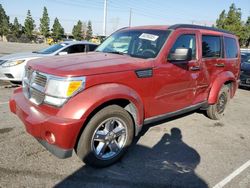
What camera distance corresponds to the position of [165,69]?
388cm

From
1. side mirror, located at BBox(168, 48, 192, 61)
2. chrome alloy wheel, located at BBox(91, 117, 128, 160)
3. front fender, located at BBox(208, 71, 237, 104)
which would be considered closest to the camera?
chrome alloy wheel, located at BBox(91, 117, 128, 160)

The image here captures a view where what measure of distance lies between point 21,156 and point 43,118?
930 millimetres

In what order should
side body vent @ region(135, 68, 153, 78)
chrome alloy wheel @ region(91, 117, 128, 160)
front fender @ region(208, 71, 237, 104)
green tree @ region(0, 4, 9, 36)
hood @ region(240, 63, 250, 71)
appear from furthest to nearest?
green tree @ region(0, 4, 9, 36) < hood @ region(240, 63, 250, 71) < front fender @ region(208, 71, 237, 104) < side body vent @ region(135, 68, 153, 78) < chrome alloy wheel @ region(91, 117, 128, 160)

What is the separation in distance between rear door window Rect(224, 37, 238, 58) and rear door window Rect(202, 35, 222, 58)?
1.06ft

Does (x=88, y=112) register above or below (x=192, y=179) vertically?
above

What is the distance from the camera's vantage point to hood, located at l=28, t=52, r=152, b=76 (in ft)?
9.92

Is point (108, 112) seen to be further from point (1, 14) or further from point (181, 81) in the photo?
point (1, 14)

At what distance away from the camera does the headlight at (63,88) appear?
2924 millimetres

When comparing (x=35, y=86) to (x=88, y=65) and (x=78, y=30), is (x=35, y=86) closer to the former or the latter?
(x=88, y=65)

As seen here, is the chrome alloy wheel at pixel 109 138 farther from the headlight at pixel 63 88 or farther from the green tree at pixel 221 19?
the green tree at pixel 221 19

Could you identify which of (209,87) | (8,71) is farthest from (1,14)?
(209,87)

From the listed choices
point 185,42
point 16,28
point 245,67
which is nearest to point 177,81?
point 185,42

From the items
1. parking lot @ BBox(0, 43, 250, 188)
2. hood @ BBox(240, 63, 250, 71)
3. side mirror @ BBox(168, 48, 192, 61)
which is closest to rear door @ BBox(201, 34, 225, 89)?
side mirror @ BBox(168, 48, 192, 61)

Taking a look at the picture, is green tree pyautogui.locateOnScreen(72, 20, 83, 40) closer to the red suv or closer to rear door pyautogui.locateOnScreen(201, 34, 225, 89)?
rear door pyautogui.locateOnScreen(201, 34, 225, 89)
